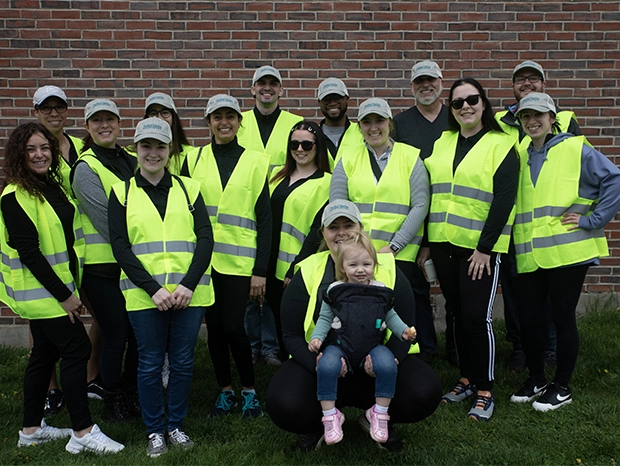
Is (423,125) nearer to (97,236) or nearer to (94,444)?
(97,236)

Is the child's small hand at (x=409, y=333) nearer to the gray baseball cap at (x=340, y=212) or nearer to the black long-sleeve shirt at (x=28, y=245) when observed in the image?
the gray baseball cap at (x=340, y=212)

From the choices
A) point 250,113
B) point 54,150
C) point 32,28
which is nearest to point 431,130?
point 250,113

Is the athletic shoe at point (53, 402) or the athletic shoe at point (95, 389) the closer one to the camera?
the athletic shoe at point (53, 402)

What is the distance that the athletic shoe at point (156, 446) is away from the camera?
3.77m

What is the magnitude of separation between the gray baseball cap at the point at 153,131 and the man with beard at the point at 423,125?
196 cm

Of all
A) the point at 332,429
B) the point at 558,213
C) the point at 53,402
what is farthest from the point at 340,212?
the point at 53,402

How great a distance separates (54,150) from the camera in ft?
13.2

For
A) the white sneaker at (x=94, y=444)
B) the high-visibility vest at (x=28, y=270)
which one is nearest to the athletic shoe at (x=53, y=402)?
the white sneaker at (x=94, y=444)

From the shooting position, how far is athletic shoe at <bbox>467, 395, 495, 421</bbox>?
13.9ft

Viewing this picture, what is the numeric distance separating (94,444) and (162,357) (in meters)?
0.68

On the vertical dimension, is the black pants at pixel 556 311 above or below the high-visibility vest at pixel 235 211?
below

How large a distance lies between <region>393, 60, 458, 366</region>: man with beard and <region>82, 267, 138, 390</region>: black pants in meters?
2.27

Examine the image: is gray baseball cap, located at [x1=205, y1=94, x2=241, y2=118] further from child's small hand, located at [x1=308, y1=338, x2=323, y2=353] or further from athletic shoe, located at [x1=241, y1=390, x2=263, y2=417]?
athletic shoe, located at [x1=241, y1=390, x2=263, y2=417]

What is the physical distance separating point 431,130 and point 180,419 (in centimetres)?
293
